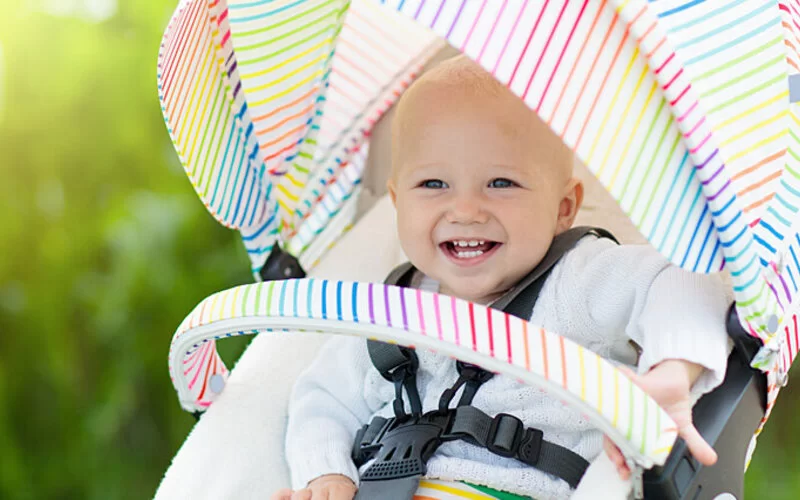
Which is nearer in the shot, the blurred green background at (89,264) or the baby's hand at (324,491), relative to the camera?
the baby's hand at (324,491)

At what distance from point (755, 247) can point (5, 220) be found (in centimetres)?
154

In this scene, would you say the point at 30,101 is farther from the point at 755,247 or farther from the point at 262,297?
the point at 755,247

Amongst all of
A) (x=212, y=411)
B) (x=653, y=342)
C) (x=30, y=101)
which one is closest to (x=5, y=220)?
(x=30, y=101)

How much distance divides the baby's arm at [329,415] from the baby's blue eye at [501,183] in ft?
0.82

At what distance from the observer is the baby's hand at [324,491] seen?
3.27 ft

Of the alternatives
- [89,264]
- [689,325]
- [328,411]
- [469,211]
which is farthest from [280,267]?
[89,264]

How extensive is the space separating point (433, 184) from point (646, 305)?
27 cm

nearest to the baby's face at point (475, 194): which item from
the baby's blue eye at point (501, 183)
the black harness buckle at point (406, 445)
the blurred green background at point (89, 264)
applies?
the baby's blue eye at point (501, 183)

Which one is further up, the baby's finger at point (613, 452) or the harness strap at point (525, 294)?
the harness strap at point (525, 294)

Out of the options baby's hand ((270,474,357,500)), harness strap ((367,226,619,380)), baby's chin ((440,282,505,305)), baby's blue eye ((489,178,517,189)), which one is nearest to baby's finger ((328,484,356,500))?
baby's hand ((270,474,357,500))

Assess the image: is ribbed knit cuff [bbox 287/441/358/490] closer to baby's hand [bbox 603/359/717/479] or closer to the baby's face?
the baby's face

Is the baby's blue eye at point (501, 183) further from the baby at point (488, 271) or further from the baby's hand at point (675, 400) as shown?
the baby's hand at point (675, 400)

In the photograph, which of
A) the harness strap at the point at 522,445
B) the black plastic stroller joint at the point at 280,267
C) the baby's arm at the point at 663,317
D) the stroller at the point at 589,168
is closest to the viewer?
the stroller at the point at 589,168

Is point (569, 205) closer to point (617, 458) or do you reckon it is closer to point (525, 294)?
point (525, 294)
